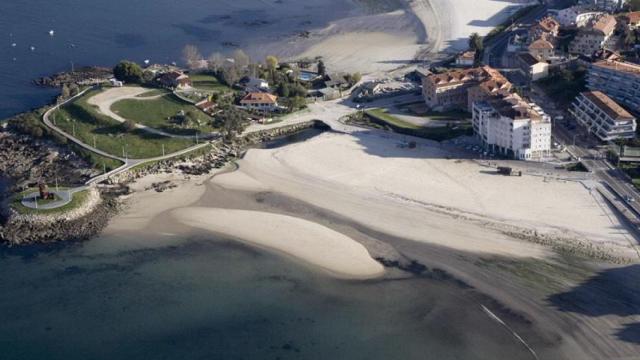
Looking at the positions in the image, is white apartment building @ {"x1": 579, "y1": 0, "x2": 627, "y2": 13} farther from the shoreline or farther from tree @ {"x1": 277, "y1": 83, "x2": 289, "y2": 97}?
the shoreline

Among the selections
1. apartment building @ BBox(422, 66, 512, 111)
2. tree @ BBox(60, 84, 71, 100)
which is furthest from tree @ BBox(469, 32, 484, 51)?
tree @ BBox(60, 84, 71, 100)

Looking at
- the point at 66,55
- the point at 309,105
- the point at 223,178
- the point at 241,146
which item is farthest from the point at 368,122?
the point at 66,55

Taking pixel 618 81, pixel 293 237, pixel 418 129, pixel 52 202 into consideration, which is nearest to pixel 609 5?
pixel 618 81

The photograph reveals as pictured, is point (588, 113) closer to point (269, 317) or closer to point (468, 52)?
point (468, 52)

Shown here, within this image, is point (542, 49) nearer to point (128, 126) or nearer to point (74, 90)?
point (128, 126)

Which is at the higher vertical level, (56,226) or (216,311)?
(56,226)
